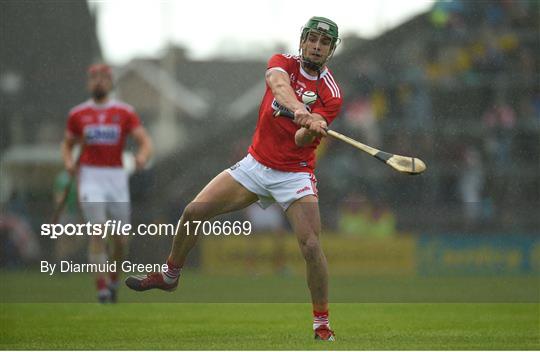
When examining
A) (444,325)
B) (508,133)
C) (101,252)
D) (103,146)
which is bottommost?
(444,325)

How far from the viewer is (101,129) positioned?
39.7 ft

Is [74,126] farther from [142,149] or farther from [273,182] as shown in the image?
[273,182]

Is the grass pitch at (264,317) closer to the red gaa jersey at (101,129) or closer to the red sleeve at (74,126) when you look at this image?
the red gaa jersey at (101,129)

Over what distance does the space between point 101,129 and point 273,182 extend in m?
4.41

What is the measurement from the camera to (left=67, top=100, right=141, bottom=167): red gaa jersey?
1212cm

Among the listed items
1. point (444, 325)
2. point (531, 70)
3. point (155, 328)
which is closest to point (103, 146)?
point (155, 328)

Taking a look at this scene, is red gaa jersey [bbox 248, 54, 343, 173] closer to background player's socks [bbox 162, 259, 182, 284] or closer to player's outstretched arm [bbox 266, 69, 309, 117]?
player's outstretched arm [bbox 266, 69, 309, 117]

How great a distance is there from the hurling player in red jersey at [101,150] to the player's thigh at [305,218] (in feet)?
14.0

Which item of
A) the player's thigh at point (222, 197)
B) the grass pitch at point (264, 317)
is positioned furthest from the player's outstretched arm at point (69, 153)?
the player's thigh at point (222, 197)

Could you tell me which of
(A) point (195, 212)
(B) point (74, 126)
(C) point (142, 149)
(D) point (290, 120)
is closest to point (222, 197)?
(A) point (195, 212)

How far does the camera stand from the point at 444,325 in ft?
30.9

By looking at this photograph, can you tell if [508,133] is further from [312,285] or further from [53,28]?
[312,285]

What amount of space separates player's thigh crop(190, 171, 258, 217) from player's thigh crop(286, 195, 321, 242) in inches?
16.8

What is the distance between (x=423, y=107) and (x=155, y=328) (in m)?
13.1
